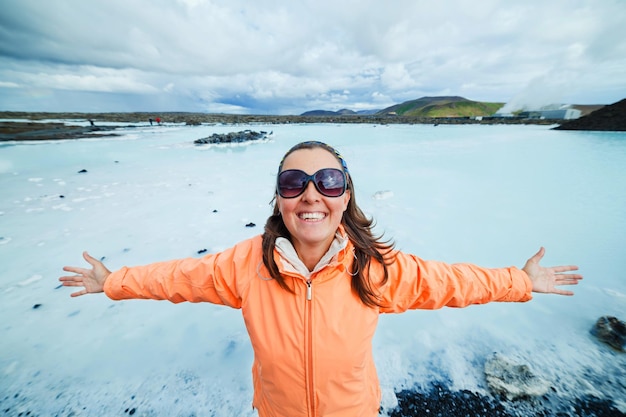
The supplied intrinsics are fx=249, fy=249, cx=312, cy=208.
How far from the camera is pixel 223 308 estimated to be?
10.3ft

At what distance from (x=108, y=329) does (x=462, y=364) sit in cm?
382

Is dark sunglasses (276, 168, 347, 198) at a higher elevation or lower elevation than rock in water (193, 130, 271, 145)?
higher

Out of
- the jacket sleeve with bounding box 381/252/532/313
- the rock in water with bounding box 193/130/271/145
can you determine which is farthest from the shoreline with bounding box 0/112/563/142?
the jacket sleeve with bounding box 381/252/532/313

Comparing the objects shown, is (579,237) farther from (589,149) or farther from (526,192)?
(589,149)

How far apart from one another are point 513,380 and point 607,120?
111ft

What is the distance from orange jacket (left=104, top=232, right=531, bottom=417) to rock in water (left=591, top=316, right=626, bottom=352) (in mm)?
1896

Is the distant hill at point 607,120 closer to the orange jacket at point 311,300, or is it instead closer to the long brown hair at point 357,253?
the orange jacket at point 311,300

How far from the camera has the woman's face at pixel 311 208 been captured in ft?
4.78

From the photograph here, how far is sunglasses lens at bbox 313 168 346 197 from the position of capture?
1.48 metres

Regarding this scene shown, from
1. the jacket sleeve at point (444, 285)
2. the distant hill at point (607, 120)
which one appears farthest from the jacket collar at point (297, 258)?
the distant hill at point (607, 120)

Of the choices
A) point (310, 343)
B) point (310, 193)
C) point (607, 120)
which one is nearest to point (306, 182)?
point (310, 193)

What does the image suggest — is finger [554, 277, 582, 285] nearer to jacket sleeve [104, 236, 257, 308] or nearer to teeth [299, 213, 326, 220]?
teeth [299, 213, 326, 220]

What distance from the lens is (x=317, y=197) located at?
146cm

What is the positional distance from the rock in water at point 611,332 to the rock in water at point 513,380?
983mm
